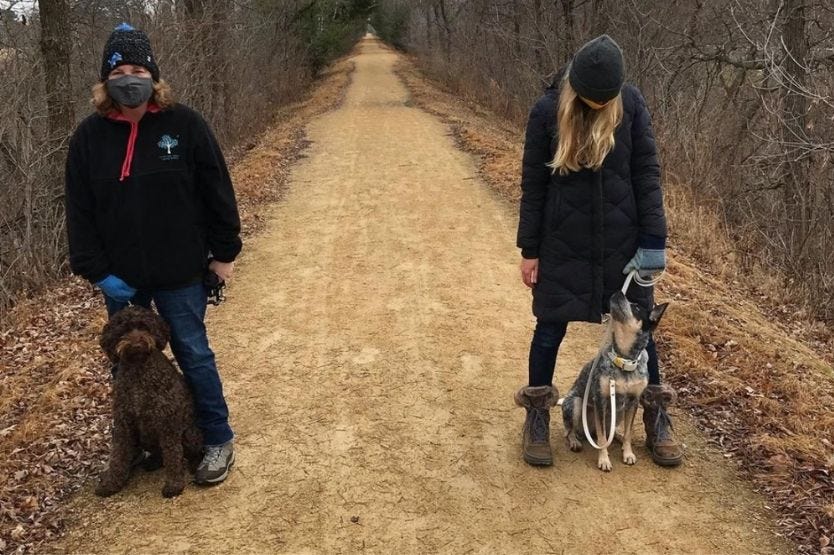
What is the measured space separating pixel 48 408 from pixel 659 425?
415cm

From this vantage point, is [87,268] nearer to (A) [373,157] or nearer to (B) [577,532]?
(B) [577,532]

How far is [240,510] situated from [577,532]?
6.02 ft

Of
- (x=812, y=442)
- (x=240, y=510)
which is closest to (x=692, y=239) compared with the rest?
(x=812, y=442)

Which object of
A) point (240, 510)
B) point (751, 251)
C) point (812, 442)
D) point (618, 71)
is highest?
point (618, 71)

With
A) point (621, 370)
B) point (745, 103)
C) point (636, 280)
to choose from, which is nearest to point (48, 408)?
point (621, 370)

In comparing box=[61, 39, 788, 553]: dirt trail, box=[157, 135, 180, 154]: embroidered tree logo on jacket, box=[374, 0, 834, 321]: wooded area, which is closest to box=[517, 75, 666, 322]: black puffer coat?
→ box=[61, 39, 788, 553]: dirt trail

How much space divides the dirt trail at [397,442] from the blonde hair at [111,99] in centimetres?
212

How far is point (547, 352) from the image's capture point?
3.98 meters

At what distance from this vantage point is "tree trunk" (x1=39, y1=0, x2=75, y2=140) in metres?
8.82

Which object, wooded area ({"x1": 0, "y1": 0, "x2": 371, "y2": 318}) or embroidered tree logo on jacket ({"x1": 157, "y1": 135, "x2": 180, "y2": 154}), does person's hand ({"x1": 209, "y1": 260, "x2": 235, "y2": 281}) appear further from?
wooded area ({"x1": 0, "y1": 0, "x2": 371, "y2": 318})

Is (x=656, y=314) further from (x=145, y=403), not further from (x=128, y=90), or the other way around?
(x=128, y=90)

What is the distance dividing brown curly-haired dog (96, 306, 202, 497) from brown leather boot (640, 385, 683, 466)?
2.66 meters

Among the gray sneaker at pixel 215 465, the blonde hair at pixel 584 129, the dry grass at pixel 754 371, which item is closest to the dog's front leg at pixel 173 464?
the gray sneaker at pixel 215 465

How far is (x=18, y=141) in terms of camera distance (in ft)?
26.7
